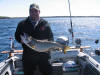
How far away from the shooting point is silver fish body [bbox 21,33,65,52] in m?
3.86

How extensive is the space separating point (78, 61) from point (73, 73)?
68cm

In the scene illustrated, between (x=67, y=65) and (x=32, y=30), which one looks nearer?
(x=32, y=30)

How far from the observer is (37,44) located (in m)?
3.96

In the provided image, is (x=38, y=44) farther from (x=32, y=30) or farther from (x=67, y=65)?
(x=67, y=65)

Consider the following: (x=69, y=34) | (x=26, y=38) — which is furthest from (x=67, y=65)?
(x=69, y=34)

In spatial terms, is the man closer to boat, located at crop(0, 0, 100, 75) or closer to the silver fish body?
the silver fish body

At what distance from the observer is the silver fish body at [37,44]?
3.86 metres

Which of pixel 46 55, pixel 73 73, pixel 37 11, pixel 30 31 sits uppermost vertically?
pixel 37 11

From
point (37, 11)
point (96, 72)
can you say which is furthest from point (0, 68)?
point (96, 72)

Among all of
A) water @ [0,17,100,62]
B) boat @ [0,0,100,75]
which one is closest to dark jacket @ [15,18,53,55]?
boat @ [0,0,100,75]

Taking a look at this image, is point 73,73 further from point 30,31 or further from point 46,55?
point 30,31

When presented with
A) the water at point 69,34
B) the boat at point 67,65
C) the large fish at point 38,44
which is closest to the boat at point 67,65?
the boat at point 67,65

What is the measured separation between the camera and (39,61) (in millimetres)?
4312

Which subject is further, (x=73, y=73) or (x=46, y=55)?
(x=73, y=73)
